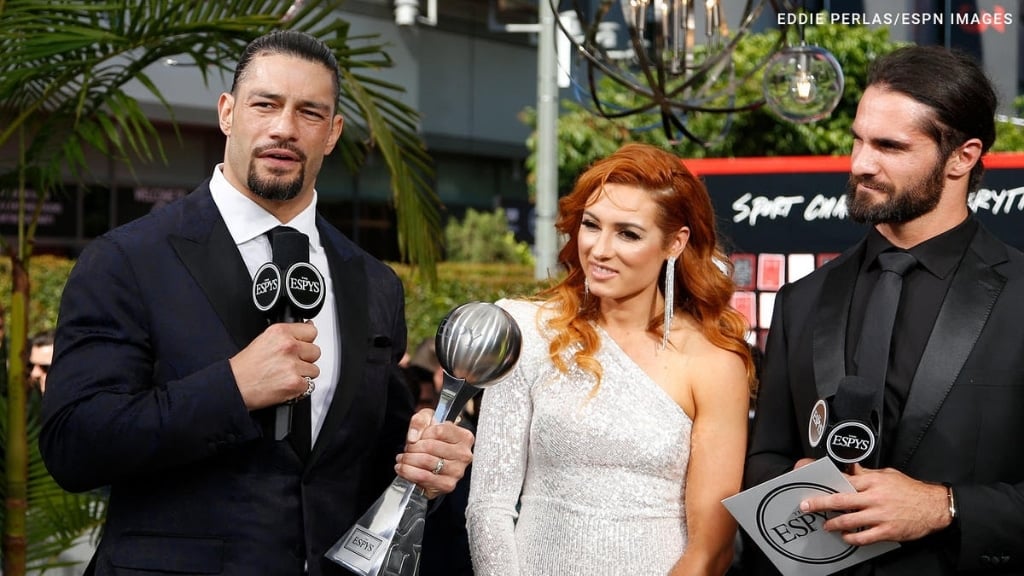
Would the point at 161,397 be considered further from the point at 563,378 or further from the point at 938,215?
the point at 938,215

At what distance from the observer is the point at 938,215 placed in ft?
10.2

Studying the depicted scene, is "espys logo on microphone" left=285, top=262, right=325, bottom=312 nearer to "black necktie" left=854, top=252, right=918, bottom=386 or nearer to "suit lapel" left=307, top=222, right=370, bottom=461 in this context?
"suit lapel" left=307, top=222, right=370, bottom=461

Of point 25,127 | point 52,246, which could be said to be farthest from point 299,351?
point 52,246

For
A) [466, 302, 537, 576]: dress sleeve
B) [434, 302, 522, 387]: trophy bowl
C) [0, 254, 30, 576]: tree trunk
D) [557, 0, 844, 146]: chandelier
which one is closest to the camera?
[434, 302, 522, 387]: trophy bowl

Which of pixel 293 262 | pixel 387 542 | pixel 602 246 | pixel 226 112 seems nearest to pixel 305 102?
pixel 226 112

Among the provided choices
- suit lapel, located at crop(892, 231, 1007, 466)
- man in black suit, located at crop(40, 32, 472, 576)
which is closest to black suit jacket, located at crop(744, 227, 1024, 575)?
suit lapel, located at crop(892, 231, 1007, 466)

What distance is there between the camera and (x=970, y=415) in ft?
9.60

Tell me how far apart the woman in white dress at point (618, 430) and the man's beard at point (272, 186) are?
774 millimetres

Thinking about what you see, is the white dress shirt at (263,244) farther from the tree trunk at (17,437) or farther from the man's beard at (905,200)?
the tree trunk at (17,437)

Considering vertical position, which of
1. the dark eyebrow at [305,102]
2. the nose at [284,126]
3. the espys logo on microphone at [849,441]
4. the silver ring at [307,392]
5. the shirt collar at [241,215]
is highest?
the dark eyebrow at [305,102]

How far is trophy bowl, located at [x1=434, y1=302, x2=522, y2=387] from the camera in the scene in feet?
8.90

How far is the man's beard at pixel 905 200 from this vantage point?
Result: 9.98 feet

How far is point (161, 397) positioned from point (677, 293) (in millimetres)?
1477

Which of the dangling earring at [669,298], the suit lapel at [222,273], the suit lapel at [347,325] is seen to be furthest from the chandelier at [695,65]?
the suit lapel at [222,273]
